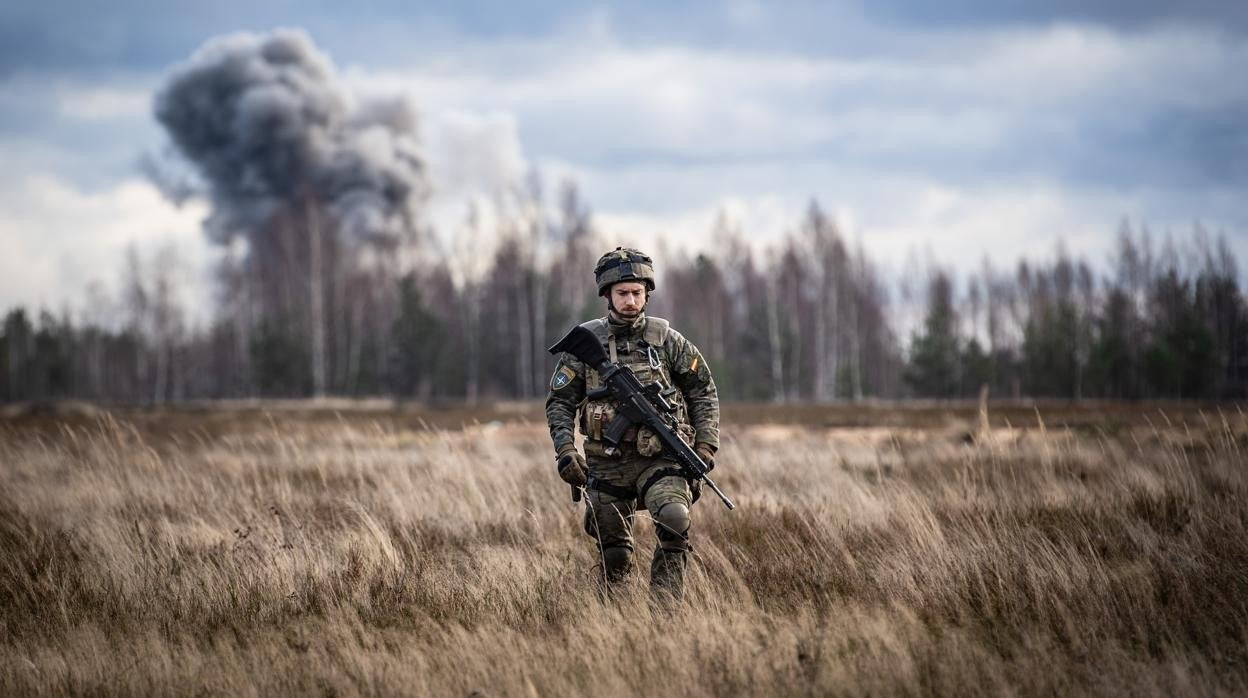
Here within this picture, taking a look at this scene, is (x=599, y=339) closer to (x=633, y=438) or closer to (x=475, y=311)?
(x=633, y=438)

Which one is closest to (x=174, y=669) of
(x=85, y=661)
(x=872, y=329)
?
(x=85, y=661)

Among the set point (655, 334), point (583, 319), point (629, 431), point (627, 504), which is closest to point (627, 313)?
point (655, 334)

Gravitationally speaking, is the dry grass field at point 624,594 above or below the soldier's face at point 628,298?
below

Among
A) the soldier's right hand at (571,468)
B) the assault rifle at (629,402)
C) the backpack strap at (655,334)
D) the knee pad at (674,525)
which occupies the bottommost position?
the knee pad at (674,525)

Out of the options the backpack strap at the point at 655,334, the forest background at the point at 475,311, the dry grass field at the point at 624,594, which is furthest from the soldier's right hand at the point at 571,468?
the forest background at the point at 475,311

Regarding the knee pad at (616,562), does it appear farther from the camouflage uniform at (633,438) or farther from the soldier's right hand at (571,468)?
the soldier's right hand at (571,468)

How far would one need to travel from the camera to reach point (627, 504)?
4.15m

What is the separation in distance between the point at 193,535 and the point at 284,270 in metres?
45.7

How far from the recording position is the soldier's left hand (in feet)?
13.3

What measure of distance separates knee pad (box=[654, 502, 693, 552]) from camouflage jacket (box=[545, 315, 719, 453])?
1.51 feet

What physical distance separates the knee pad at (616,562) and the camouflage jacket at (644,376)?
20.4 inches

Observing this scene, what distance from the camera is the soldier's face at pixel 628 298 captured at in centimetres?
405

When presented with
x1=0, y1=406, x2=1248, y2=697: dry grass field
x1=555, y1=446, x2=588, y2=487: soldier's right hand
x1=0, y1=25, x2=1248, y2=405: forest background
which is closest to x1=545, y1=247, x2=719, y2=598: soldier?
x1=555, y1=446, x2=588, y2=487: soldier's right hand

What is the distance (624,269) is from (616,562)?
147 centimetres
